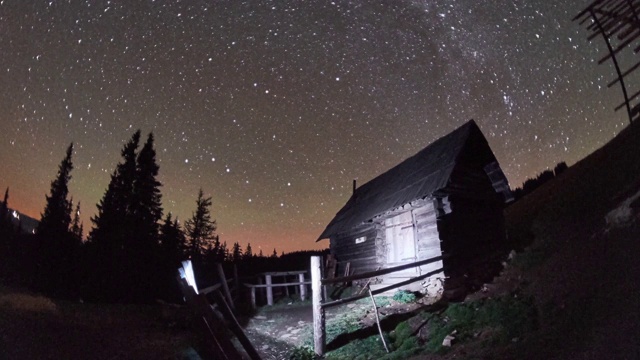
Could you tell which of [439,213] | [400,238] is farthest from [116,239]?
[439,213]

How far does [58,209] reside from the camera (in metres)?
45.6

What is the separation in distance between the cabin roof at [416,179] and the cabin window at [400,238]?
0.96 metres

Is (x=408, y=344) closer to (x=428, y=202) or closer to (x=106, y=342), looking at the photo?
(x=106, y=342)

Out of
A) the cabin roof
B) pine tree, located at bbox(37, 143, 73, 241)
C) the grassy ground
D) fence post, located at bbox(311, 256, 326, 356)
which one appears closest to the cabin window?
the cabin roof

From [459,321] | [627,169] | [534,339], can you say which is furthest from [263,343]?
[627,169]

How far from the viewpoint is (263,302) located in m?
19.3

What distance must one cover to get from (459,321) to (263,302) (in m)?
12.9

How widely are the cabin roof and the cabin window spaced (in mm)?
957

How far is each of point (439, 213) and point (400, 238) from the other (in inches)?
108

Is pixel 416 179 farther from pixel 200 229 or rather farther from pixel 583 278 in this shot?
pixel 200 229


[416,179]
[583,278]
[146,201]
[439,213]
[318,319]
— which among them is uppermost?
[146,201]

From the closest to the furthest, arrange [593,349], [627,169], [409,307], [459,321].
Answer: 1. [593,349]
2. [459,321]
3. [409,307]
4. [627,169]

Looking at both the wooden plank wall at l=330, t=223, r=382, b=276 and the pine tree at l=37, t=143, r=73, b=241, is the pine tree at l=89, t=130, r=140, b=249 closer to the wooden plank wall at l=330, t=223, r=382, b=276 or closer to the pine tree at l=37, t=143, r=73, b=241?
the pine tree at l=37, t=143, r=73, b=241

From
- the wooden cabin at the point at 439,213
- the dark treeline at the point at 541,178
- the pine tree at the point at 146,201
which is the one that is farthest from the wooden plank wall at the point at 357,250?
the dark treeline at the point at 541,178
